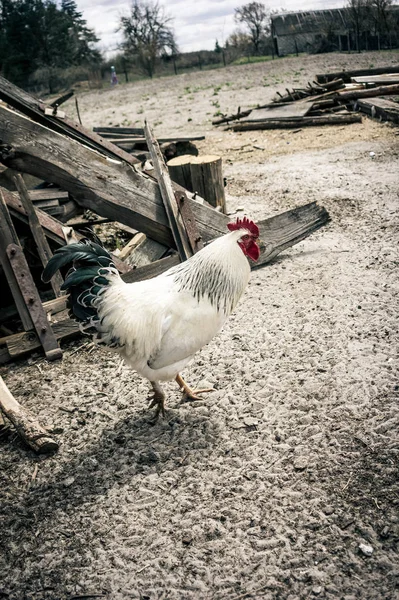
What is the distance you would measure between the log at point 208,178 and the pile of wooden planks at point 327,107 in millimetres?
8135

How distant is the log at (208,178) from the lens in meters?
7.21

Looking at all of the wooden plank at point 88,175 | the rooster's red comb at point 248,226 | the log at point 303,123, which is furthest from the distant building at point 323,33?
the rooster's red comb at point 248,226

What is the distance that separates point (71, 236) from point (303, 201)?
4.87m

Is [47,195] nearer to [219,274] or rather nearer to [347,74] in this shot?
[219,274]

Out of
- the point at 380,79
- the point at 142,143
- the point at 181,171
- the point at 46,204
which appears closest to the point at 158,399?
the point at 46,204

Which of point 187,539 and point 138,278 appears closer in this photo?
point 187,539

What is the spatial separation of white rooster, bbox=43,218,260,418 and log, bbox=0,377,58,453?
0.90 m

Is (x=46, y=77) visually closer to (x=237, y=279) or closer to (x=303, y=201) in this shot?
(x=303, y=201)

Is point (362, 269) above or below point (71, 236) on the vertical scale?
below

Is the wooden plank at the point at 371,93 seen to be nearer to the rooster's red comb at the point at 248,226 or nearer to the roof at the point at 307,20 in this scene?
the rooster's red comb at the point at 248,226

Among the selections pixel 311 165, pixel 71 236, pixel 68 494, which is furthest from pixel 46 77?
pixel 68 494

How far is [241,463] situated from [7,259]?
3151mm

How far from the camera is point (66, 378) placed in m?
4.79

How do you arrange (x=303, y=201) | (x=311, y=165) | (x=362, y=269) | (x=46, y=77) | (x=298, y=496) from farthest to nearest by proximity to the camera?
1. (x=46, y=77)
2. (x=311, y=165)
3. (x=303, y=201)
4. (x=362, y=269)
5. (x=298, y=496)
